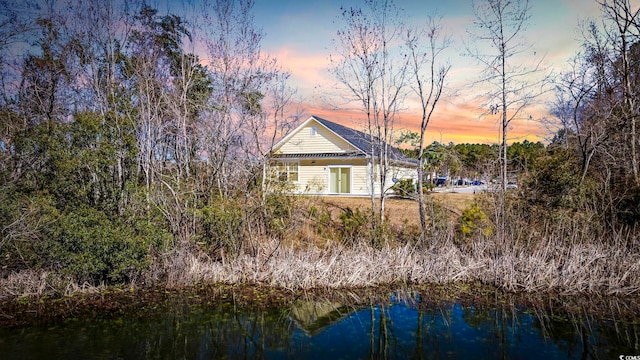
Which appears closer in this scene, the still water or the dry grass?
the still water

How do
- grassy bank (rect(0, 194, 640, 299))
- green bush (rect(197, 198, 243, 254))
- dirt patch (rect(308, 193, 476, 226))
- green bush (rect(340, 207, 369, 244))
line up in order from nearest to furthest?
grassy bank (rect(0, 194, 640, 299))
green bush (rect(197, 198, 243, 254))
green bush (rect(340, 207, 369, 244))
dirt patch (rect(308, 193, 476, 226))

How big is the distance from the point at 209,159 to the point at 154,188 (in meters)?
1.92

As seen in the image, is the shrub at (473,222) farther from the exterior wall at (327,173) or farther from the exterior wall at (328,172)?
the exterior wall at (327,173)

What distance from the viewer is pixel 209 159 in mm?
10797

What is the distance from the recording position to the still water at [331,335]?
555 cm

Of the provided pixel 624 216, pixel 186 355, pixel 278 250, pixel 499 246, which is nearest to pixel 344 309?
pixel 278 250

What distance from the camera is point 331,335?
6.32 m

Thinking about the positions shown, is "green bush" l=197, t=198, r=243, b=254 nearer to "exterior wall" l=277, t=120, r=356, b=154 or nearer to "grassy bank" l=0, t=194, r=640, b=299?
"grassy bank" l=0, t=194, r=640, b=299

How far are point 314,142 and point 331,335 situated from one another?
16.9m

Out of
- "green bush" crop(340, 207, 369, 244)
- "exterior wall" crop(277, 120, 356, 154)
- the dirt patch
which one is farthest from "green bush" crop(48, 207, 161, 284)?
"exterior wall" crop(277, 120, 356, 154)

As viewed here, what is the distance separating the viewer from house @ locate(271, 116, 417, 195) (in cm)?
2095

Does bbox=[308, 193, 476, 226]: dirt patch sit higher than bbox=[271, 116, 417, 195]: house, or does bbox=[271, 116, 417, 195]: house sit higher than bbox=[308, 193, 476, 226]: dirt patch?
bbox=[271, 116, 417, 195]: house

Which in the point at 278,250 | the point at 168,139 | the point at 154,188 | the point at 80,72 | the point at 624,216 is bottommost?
the point at 278,250

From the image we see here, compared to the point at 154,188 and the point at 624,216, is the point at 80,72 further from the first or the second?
the point at 624,216
